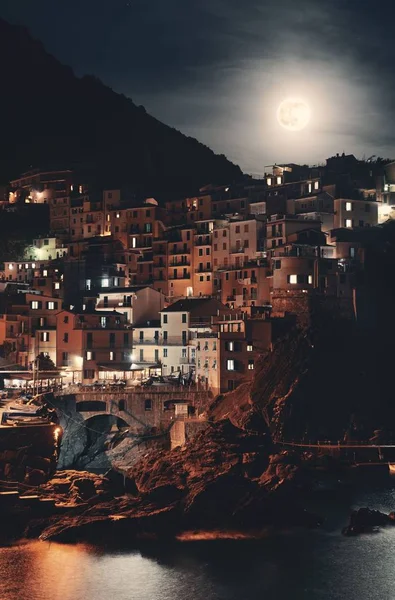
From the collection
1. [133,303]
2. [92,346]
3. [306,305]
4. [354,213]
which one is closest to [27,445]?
[92,346]

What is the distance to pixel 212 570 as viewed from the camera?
48.2m

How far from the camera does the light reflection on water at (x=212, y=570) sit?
4603 cm

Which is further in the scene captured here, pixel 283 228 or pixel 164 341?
pixel 283 228

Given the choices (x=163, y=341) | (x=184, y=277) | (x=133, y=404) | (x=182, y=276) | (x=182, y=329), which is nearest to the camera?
(x=133, y=404)

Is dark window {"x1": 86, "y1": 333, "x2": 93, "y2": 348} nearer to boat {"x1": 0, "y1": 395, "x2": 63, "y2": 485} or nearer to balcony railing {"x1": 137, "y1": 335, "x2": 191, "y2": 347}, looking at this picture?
balcony railing {"x1": 137, "y1": 335, "x2": 191, "y2": 347}

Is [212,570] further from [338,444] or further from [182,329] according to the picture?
[182,329]

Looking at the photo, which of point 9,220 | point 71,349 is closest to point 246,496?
point 71,349

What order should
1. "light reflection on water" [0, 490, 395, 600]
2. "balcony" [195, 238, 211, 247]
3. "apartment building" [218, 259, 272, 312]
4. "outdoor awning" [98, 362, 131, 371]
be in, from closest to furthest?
"light reflection on water" [0, 490, 395, 600]
"outdoor awning" [98, 362, 131, 371]
"apartment building" [218, 259, 272, 312]
"balcony" [195, 238, 211, 247]

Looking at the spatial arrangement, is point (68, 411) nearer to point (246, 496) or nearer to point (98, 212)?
point (246, 496)

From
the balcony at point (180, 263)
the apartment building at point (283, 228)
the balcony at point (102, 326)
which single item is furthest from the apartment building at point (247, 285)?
the balcony at point (102, 326)

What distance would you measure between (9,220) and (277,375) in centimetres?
6265

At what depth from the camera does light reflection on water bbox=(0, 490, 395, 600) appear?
46.0 metres

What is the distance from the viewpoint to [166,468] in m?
59.1

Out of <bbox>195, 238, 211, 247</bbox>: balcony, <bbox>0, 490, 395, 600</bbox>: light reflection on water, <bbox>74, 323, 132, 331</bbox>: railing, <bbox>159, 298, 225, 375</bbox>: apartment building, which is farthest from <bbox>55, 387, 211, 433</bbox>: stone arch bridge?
<bbox>195, 238, 211, 247</bbox>: balcony
